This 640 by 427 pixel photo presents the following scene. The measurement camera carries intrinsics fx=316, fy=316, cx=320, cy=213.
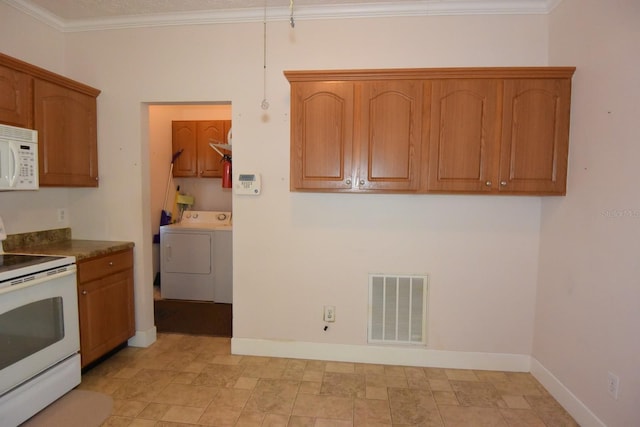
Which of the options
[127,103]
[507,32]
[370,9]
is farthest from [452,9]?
[127,103]

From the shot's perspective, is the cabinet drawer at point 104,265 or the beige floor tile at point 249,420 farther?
the cabinet drawer at point 104,265

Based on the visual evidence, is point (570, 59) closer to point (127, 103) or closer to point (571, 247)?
point (571, 247)

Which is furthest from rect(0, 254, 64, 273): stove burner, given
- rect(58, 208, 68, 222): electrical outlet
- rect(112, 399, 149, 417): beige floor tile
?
rect(112, 399, 149, 417): beige floor tile

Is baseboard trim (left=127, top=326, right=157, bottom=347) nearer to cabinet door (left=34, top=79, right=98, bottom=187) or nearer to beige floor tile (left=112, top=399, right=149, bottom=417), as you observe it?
beige floor tile (left=112, top=399, right=149, bottom=417)

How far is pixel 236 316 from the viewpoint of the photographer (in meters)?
2.73

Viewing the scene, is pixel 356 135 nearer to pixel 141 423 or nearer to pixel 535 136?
pixel 535 136

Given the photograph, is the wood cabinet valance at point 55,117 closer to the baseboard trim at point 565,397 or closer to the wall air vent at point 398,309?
the wall air vent at point 398,309

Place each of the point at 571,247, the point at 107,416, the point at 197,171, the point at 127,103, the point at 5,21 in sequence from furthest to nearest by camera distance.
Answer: the point at 197,171 < the point at 127,103 < the point at 5,21 < the point at 571,247 < the point at 107,416

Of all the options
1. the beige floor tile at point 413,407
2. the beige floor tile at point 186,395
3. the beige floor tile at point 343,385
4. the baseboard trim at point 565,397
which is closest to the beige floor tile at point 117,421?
the beige floor tile at point 186,395

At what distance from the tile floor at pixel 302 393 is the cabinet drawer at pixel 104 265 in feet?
2.45

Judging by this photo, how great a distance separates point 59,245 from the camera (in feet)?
8.44

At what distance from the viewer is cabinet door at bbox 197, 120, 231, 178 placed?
4281 mm

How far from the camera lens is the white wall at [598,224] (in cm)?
165

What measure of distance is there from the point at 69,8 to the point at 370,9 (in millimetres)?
2403
